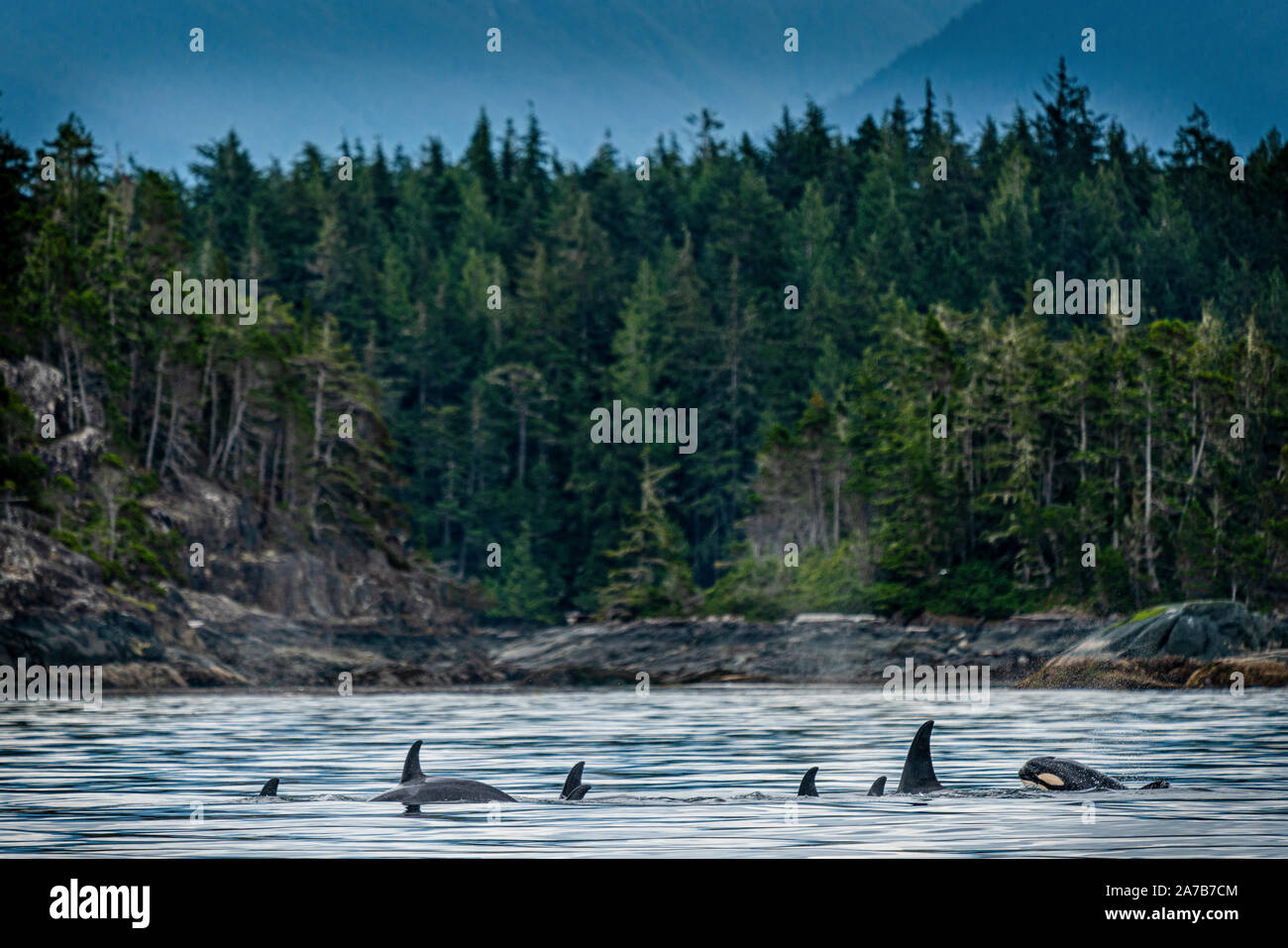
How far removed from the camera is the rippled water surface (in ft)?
52.2

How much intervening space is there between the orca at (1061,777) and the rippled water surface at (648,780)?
0.35 meters

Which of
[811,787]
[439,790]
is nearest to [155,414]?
[439,790]

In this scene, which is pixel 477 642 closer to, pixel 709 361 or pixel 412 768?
pixel 709 361

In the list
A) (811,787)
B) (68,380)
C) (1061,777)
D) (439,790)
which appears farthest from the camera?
(68,380)

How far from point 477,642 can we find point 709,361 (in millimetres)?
36968

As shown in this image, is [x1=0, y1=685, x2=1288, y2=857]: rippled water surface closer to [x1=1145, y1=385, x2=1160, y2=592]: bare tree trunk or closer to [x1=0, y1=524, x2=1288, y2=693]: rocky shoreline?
[x1=0, y1=524, x2=1288, y2=693]: rocky shoreline

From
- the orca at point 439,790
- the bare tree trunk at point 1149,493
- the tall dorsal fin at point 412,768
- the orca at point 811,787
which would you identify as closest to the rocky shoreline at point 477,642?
the bare tree trunk at point 1149,493

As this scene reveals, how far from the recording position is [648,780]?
23.7 meters

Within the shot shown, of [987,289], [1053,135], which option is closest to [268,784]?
[987,289]

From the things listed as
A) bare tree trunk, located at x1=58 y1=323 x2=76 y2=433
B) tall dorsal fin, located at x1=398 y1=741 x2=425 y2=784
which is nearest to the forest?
bare tree trunk, located at x1=58 y1=323 x2=76 y2=433

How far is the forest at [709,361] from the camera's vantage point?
7375 cm

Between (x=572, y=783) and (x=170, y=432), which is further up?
(x=170, y=432)

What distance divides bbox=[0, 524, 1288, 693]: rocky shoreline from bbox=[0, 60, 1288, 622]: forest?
11.5 ft

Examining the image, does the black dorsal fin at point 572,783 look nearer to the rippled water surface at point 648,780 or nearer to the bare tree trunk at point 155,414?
the rippled water surface at point 648,780
